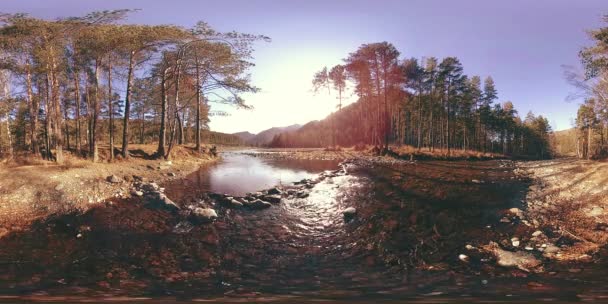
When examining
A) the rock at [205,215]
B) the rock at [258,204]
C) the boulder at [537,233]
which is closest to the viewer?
the boulder at [537,233]

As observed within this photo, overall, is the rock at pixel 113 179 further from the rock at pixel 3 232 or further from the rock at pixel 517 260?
the rock at pixel 517 260

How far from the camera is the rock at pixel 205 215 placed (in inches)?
402

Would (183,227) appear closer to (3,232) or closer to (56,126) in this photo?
(3,232)

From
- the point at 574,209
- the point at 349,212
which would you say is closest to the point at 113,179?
the point at 349,212

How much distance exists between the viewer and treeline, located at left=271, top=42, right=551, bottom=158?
3909 centimetres

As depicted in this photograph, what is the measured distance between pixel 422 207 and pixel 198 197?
9.25 metres

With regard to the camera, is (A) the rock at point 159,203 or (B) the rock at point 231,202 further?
(B) the rock at point 231,202

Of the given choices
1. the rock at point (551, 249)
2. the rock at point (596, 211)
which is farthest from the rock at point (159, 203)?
the rock at point (596, 211)

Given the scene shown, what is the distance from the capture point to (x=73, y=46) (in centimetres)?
2036

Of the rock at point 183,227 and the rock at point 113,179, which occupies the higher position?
the rock at point 113,179

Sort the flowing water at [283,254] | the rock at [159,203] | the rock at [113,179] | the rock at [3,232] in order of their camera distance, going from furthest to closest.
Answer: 1. the rock at [113,179]
2. the rock at [159,203]
3. the rock at [3,232]
4. the flowing water at [283,254]

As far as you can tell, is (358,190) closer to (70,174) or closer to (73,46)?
(70,174)

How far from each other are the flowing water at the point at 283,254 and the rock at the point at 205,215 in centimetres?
36

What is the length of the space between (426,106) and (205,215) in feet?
174
